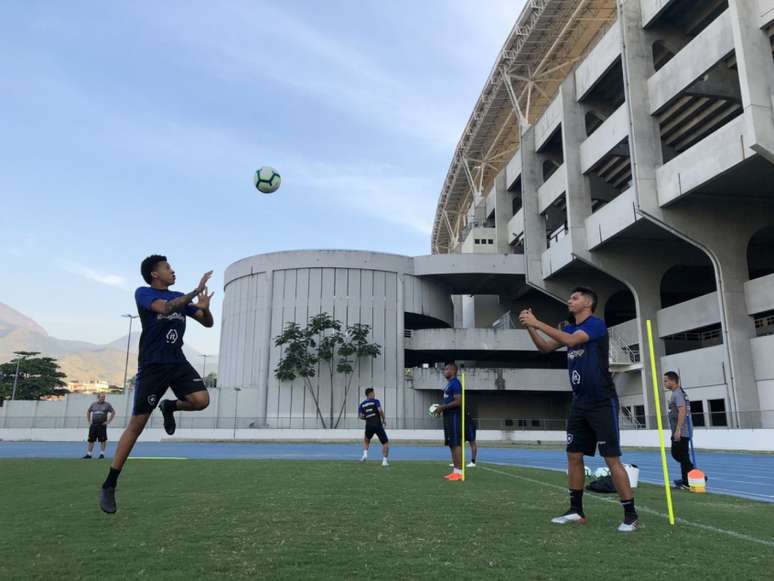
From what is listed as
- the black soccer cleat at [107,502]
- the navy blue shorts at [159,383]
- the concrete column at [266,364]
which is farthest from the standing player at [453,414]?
the concrete column at [266,364]

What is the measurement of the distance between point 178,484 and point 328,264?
1468 inches

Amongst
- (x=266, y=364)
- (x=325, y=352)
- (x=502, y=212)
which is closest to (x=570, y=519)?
(x=325, y=352)

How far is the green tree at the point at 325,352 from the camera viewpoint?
42.7 m

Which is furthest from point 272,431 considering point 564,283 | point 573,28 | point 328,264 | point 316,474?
point 573,28

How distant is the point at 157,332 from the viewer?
17.7ft

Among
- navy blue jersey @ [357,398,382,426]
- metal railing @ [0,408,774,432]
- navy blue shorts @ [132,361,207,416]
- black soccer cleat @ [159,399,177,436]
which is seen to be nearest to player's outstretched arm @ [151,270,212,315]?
navy blue shorts @ [132,361,207,416]

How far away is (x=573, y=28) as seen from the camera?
36562mm

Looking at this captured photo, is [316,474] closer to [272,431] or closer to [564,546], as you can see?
[564,546]

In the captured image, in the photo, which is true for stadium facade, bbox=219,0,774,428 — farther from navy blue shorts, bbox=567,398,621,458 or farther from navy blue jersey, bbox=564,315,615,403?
navy blue shorts, bbox=567,398,621,458

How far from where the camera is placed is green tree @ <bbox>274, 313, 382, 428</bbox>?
42719 millimetres

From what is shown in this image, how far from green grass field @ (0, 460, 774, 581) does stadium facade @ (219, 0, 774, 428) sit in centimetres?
2029

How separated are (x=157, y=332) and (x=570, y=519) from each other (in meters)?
4.11

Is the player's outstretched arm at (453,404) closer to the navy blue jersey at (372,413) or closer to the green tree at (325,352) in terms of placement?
the navy blue jersey at (372,413)

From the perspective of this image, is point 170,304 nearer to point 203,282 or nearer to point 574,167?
point 203,282
